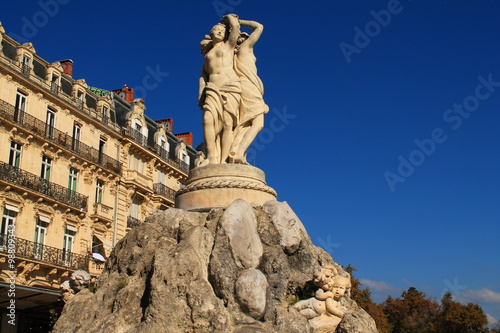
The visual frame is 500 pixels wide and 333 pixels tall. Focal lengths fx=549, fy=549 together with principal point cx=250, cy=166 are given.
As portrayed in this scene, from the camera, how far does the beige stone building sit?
2767 cm

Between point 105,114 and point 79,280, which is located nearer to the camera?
point 79,280

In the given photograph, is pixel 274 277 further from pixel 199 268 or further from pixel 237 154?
pixel 237 154

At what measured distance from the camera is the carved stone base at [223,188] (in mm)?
10234

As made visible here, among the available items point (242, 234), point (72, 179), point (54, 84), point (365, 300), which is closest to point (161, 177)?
point (72, 179)

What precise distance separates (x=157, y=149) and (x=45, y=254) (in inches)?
553

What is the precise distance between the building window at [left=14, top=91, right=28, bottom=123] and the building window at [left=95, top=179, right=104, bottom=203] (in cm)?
723

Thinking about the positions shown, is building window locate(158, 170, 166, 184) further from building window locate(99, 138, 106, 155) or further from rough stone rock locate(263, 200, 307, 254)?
rough stone rock locate(263, 200, 307, 254)

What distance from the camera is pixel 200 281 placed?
25.5 feet

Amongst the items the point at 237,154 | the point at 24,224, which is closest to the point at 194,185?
the point at 237,154

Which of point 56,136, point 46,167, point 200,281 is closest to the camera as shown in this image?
point 200,281

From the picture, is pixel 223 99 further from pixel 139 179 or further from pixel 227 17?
pixel 139 179

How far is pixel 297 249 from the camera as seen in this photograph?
30.9ft

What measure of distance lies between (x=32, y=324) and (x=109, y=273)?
6.26 m

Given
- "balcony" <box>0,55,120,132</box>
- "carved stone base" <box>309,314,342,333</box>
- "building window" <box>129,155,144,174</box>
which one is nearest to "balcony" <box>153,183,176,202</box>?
"building window" <box>129,155,144,174</box>
